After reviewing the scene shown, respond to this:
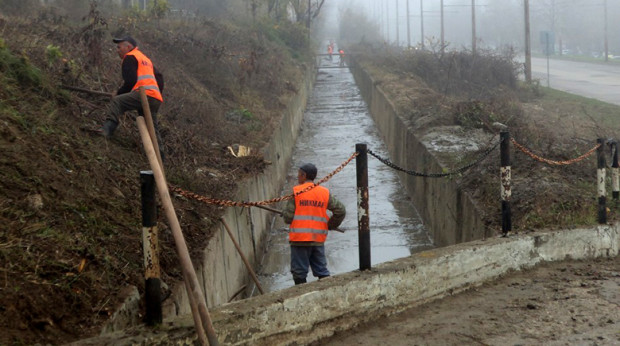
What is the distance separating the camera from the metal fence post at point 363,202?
6266 mm

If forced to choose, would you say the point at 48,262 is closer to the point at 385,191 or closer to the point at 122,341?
the point at 122,341

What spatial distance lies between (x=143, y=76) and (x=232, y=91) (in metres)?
11.0

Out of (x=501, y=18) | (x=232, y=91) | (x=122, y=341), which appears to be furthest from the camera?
(x=501, y=18)

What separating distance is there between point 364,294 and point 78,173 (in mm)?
3240

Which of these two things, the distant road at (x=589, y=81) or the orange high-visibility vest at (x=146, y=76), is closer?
the orange high-visibility vest at (x=146, y=76)

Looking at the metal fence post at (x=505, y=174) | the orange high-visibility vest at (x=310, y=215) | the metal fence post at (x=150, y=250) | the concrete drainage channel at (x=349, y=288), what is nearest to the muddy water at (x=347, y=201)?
the concrete drainage channel at (x=349, y=288)

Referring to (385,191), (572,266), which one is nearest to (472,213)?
(572,266)

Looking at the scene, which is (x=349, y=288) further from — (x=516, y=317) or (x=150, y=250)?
(x=150, y=250)

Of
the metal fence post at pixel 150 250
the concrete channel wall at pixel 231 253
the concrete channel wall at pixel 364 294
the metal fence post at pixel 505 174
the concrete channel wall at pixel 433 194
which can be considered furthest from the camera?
the concrete channel wall at pixel 433 194

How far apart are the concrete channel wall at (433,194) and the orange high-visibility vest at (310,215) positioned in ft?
7.63

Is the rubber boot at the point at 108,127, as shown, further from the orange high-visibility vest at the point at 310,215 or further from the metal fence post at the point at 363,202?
the metal fence post at the point at 363,202

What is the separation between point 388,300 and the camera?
6172mm

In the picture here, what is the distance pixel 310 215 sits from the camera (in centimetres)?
748

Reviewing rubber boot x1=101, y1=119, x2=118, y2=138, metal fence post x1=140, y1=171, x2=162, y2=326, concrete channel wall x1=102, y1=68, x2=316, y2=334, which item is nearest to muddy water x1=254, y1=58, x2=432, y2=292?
concrete channel wall x1=102, y1=68, x2=316, y2=334
